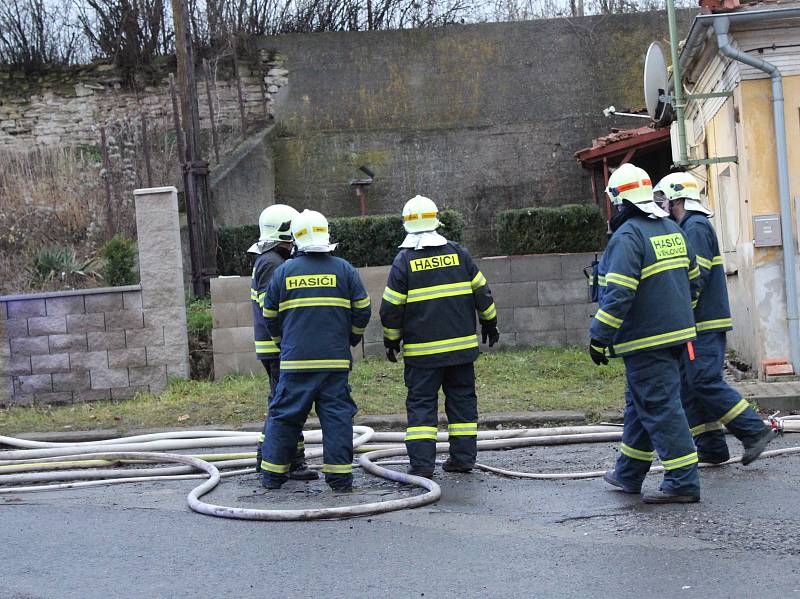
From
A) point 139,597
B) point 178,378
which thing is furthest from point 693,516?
point 178,378

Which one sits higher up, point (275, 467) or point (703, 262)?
point (703, 262)

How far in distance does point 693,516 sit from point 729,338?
772cm

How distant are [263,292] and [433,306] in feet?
3.95

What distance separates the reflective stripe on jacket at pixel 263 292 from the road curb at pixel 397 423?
2.39 m

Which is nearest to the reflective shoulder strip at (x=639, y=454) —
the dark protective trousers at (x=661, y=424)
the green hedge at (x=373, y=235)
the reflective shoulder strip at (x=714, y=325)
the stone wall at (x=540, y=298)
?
the dark protective trousers at (x=661, y=424)

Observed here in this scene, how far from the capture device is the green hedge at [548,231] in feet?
45.7

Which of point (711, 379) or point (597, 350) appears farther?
point (711, 379)

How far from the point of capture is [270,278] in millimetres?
7273

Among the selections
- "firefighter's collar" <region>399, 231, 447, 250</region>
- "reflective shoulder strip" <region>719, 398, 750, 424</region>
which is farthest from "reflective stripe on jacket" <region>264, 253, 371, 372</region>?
"reflective shoulder strip" <region>719, 398, 750, 424</region>

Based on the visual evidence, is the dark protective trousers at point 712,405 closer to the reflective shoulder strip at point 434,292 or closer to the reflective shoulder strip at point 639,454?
the reflective shoulder strip at point 639,454

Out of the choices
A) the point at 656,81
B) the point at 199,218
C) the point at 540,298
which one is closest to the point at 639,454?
the point at 540,298

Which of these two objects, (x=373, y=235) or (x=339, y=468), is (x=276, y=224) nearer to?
(x=339, y=468)

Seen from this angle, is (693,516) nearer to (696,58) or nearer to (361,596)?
(361,596)

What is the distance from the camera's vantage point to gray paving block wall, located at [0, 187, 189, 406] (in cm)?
1141
